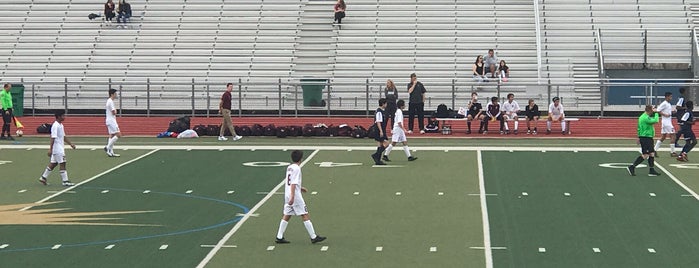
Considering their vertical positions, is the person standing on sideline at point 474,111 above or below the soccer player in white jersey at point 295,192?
above

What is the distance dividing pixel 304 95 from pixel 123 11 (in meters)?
10.6

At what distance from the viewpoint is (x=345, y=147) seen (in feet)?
122

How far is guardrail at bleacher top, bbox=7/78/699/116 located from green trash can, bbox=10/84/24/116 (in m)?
0.23

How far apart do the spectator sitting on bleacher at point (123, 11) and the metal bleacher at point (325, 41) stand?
0.90ft

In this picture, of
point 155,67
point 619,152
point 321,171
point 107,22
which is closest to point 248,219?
point 321,171

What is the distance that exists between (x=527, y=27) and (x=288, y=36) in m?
8.79

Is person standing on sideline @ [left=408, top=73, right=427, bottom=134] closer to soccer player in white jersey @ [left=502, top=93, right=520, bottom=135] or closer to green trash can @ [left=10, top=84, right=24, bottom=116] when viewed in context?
soccer player in white jersey @ [left=502, top=93, right=520, bottom=135]

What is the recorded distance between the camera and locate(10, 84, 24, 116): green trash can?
46531mm

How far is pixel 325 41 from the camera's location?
170 feet

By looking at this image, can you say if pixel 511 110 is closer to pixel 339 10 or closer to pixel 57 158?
pixel 339 10

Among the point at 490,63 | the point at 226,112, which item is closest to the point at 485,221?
the point at 226,112

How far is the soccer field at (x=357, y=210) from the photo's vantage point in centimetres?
2120

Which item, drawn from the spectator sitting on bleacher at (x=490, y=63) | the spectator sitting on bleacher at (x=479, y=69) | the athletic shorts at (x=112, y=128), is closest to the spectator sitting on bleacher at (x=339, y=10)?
the spectator sitting on bleacher at (x=490, y=63)

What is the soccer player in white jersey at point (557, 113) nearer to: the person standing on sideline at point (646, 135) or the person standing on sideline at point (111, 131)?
the person standing on sideline at point (646, 135)
